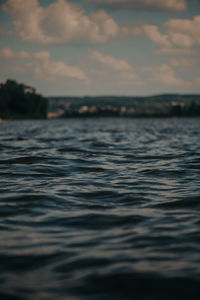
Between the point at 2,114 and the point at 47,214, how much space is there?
158 meters

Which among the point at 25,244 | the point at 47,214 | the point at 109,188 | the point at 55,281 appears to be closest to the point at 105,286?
the point at 55,281

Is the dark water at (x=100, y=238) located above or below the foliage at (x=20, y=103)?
below

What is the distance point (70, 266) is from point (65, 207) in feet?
8.37

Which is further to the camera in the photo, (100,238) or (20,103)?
(20,103)

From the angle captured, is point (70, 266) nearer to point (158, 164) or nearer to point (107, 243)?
point (107, 243)

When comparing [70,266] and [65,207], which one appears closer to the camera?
[70,266]

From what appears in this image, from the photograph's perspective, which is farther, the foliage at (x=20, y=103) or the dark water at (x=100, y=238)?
the foliage at (x=20, y=103)

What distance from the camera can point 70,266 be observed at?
3.78 metres

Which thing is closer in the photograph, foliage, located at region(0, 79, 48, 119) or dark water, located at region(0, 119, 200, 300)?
dark water, located at region(0, 119, 200, 300)

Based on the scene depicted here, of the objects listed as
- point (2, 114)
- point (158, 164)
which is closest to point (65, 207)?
point (158, 164)

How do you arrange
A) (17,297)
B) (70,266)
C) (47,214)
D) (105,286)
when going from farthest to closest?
(47,214)
(70,266)
(105,286)
(17,297)

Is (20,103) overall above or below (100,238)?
above

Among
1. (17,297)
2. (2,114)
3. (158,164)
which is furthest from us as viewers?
(2,114)

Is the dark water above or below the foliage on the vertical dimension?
below
